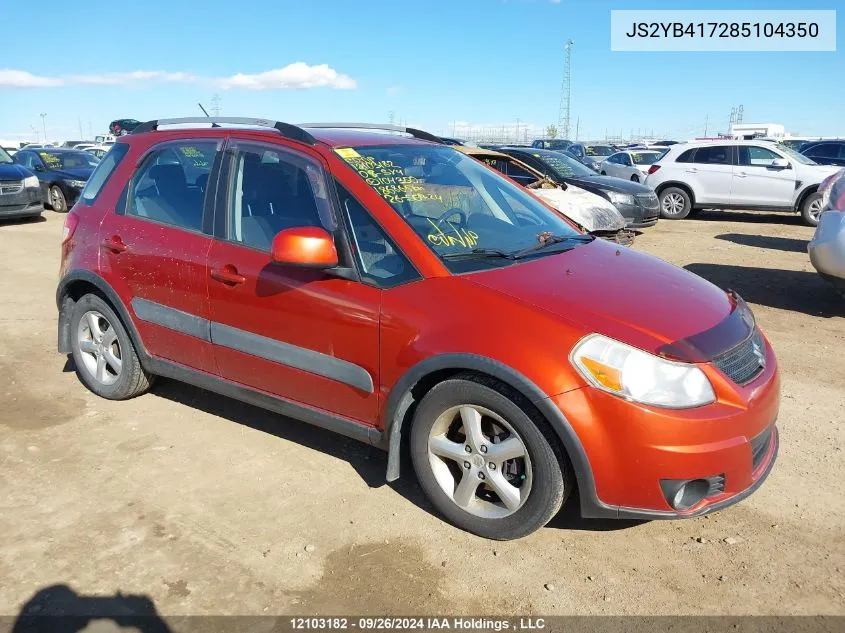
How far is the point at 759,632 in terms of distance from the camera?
8.38 ft

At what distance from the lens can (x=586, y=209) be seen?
385 inches

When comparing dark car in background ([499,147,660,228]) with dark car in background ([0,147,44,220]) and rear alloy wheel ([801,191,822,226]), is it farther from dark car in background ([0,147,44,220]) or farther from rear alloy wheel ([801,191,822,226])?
dark car in background ([0,147,44,220])

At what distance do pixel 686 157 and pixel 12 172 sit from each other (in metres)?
13.3

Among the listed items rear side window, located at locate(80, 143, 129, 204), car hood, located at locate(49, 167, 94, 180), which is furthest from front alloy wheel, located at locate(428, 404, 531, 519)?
car hood, located at locate(49, 167, 94, 180)

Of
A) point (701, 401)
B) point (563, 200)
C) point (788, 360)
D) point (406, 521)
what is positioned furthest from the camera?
point (563, 200)

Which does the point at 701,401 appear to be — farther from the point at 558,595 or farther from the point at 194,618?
the point at 194,618

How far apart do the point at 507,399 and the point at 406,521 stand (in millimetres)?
870

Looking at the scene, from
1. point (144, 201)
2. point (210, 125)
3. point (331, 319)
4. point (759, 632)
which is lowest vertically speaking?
point (759, 632)

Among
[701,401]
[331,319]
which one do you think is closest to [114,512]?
[331,319]

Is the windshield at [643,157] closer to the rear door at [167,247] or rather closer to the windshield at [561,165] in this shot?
the windshield at [561,165]

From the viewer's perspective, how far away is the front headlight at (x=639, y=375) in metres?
2.68

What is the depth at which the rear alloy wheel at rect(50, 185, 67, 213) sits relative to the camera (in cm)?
1580

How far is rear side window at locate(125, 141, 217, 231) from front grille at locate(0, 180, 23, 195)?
10713 millimetres

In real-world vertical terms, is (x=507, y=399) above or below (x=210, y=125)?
below
